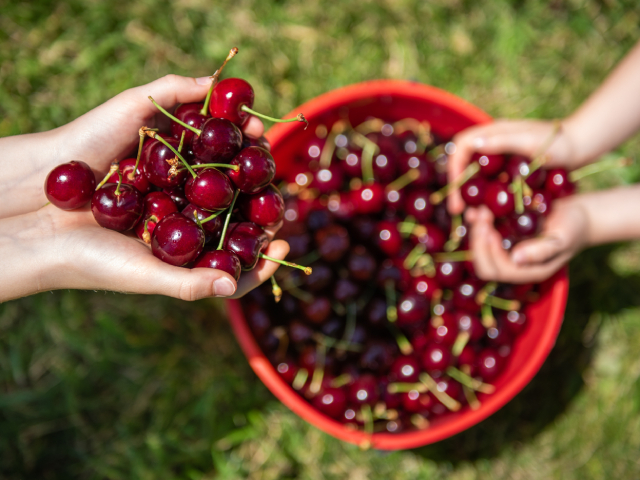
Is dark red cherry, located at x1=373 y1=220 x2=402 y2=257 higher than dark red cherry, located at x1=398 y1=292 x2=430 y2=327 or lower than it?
higher

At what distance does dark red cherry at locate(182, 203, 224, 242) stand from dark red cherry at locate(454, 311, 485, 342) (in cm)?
126

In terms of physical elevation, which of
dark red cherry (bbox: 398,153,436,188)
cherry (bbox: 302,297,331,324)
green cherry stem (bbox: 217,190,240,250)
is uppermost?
green cherry stem (bbox: 217,190,240,250)

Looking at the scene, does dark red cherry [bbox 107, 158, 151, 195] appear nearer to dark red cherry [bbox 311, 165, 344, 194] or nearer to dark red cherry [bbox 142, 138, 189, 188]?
dark red cherry [bbox 142, 138, 189, 188]

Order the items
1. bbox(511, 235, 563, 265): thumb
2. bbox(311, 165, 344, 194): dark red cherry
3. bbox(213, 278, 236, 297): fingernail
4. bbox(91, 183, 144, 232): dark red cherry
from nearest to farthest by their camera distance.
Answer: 1. bbox(213, 278, 236, 297): fingernail
2. bbox(91, 183, 144, 232): dark red cherry
3. bbox(511, 235, 563, 265): thumb
4. bbox(311, 165, 344, 194): dark red cherry

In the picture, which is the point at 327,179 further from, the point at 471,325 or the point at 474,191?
the point at 471,325

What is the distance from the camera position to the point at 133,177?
5.45 feet

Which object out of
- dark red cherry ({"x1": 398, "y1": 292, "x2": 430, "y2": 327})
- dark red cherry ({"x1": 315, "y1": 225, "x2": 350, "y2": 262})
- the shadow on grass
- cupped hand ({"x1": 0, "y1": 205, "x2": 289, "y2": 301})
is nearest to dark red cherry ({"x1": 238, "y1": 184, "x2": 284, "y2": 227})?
cupped hand ({"x1": 0, "y1": 205, "x2": 289, "y2": 301})

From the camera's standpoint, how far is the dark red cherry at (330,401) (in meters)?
2.21

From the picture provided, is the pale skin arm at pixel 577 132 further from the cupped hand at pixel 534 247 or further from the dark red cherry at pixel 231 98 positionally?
the dark red cherry at pixel 231 98

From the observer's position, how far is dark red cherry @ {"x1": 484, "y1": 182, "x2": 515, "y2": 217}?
2160 millimetres

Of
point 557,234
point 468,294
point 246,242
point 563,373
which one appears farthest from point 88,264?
point 563,373

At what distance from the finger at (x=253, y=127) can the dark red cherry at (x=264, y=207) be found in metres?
0.26

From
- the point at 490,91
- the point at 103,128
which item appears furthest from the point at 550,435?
the point at 103,128

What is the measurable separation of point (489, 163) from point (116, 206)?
1.62 metres
